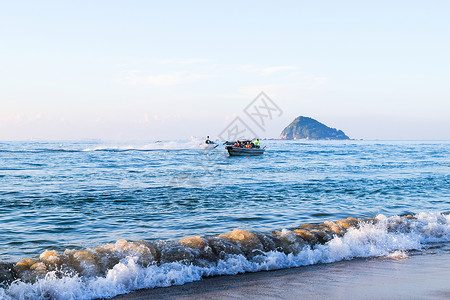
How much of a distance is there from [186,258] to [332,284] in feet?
8.47

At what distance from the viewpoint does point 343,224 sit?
33.2ft

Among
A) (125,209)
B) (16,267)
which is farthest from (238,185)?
(16,267)

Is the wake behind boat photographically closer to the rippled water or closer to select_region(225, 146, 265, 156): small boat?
select_region(225, 146, 265, 156): small boat

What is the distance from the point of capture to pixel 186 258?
23.8ft

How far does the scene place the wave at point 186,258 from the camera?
6082 millimetres

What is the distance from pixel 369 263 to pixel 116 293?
15.6 feet

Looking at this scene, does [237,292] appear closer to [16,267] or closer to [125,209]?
[16,267]

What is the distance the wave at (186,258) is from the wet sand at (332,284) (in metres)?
0.31

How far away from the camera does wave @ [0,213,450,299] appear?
6082mm

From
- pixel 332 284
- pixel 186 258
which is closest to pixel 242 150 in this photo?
pixel 186 258

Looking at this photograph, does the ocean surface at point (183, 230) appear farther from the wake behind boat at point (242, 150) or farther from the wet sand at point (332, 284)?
the wake behind boat at point (242, 150)

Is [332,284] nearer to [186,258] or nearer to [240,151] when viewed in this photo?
[186,258]

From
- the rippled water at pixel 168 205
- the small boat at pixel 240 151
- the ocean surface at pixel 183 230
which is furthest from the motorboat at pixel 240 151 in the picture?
the ocean surface at pixel 183 230

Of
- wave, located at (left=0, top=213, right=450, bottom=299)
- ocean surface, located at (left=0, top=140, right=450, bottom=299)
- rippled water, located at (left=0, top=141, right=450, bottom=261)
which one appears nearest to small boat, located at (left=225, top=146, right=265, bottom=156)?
rippled water, located at (left=0, top=141, right=450, bottom=261)
